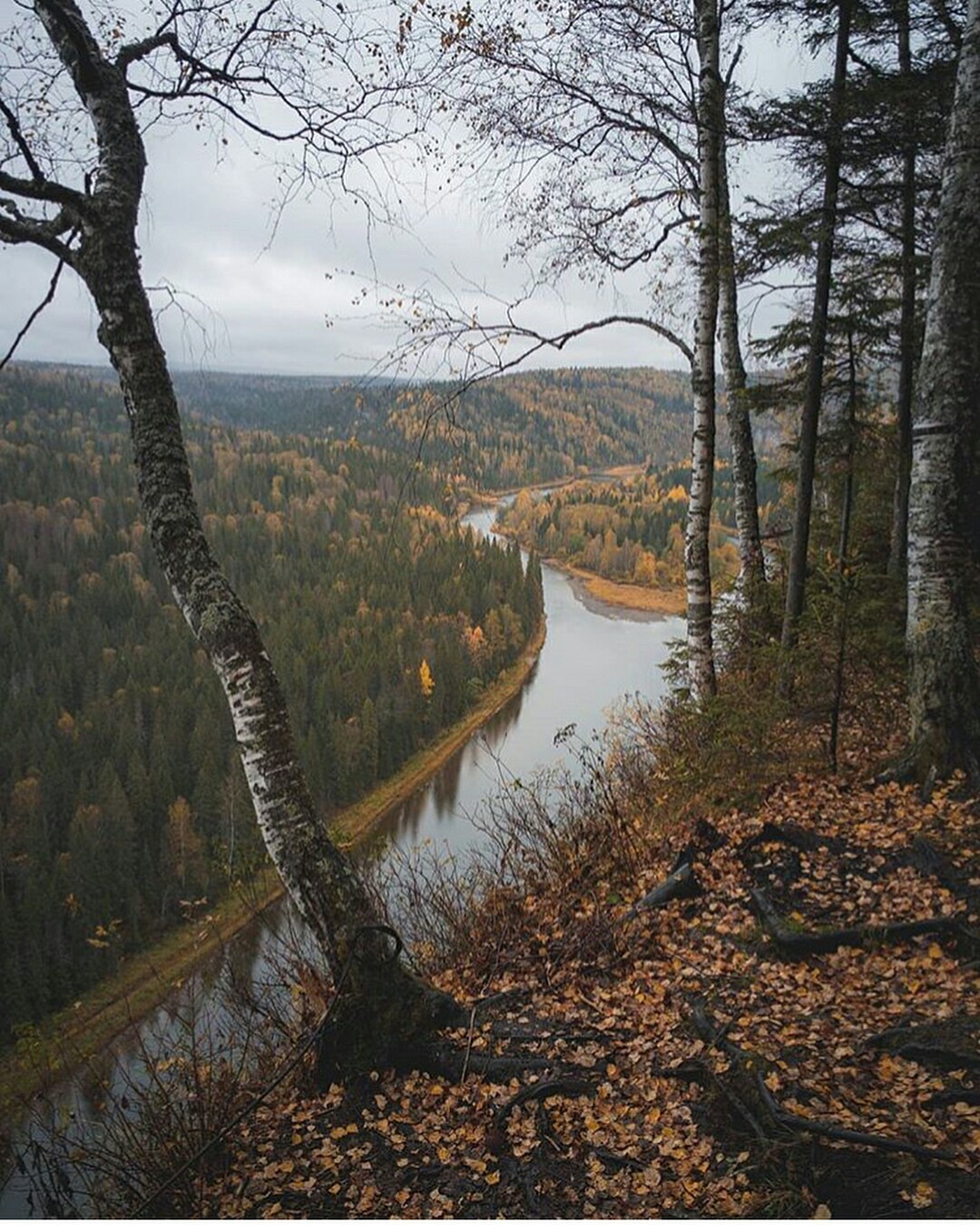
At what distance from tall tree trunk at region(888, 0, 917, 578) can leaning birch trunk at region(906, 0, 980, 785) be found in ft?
7.79

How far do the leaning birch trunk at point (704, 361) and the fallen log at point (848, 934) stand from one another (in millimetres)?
2836

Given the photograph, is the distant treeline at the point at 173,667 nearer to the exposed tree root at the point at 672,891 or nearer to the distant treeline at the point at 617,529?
the exposed tree root at the point at 672,891

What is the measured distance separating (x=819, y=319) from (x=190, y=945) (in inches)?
1135

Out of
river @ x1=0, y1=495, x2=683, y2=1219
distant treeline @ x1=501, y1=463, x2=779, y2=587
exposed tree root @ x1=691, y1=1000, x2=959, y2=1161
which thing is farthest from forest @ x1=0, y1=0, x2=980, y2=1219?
distant treeline @ x1=501, y1=463, x2=779, y2=587

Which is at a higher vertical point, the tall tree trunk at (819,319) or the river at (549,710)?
the tall tree trunk at (819,319)

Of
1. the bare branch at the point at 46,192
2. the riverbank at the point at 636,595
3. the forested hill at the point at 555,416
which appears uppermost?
the forested hill at the point at 555,416

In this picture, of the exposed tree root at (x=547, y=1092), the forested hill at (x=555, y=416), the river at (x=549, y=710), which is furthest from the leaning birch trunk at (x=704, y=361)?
the forested hill at (x=555, y=416)

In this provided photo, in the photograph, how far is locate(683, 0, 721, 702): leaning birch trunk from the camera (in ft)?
19.0

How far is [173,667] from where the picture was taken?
167 ft

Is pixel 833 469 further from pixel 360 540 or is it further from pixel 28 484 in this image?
pixel 28 484

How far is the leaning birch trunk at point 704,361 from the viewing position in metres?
5.80

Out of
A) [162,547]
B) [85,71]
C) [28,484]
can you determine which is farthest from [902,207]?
[28,484]

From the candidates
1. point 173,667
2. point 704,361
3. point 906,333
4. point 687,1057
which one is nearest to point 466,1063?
point 687,1057

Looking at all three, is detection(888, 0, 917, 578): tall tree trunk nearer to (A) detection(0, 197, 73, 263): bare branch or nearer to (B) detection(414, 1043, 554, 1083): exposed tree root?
(B) detection(414, 1043, 554, 1083): exposed tree root
